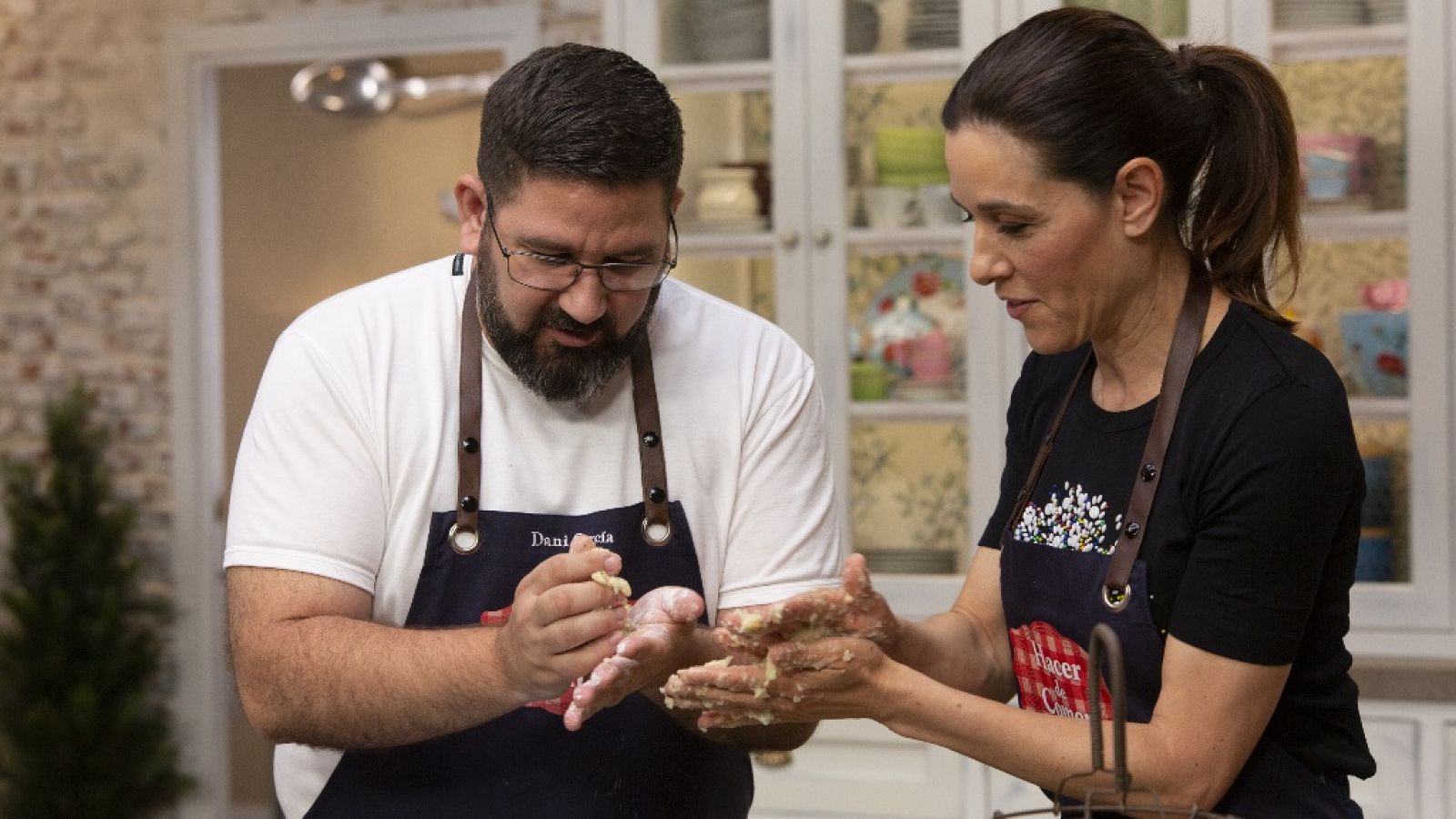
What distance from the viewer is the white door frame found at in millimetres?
4238

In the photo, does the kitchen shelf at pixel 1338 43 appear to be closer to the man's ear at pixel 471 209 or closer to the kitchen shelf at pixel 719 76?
the kitchen shelf at pixel 719 76

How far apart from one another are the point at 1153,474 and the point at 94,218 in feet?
11.6

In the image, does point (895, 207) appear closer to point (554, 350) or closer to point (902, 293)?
point (902, 293)

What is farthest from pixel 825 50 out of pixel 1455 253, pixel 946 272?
pixel 1455 253

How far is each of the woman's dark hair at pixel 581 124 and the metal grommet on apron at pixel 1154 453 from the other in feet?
1.78

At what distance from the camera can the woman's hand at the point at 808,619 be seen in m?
1.48

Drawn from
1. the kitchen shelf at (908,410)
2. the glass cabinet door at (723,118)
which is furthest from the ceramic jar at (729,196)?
the kitchen shelf at (908,410)

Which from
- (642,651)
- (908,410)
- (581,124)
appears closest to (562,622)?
Result: (642,651)

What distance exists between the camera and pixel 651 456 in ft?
5.76

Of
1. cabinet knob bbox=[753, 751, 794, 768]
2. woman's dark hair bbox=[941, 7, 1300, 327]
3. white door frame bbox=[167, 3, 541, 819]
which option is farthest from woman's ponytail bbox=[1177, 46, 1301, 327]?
white door frame bbox=[167, 3, 541, 819]

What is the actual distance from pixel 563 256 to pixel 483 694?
445 mm

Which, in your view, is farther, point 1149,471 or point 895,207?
point 895,207

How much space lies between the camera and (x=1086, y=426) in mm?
1665

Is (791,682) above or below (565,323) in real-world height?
below
